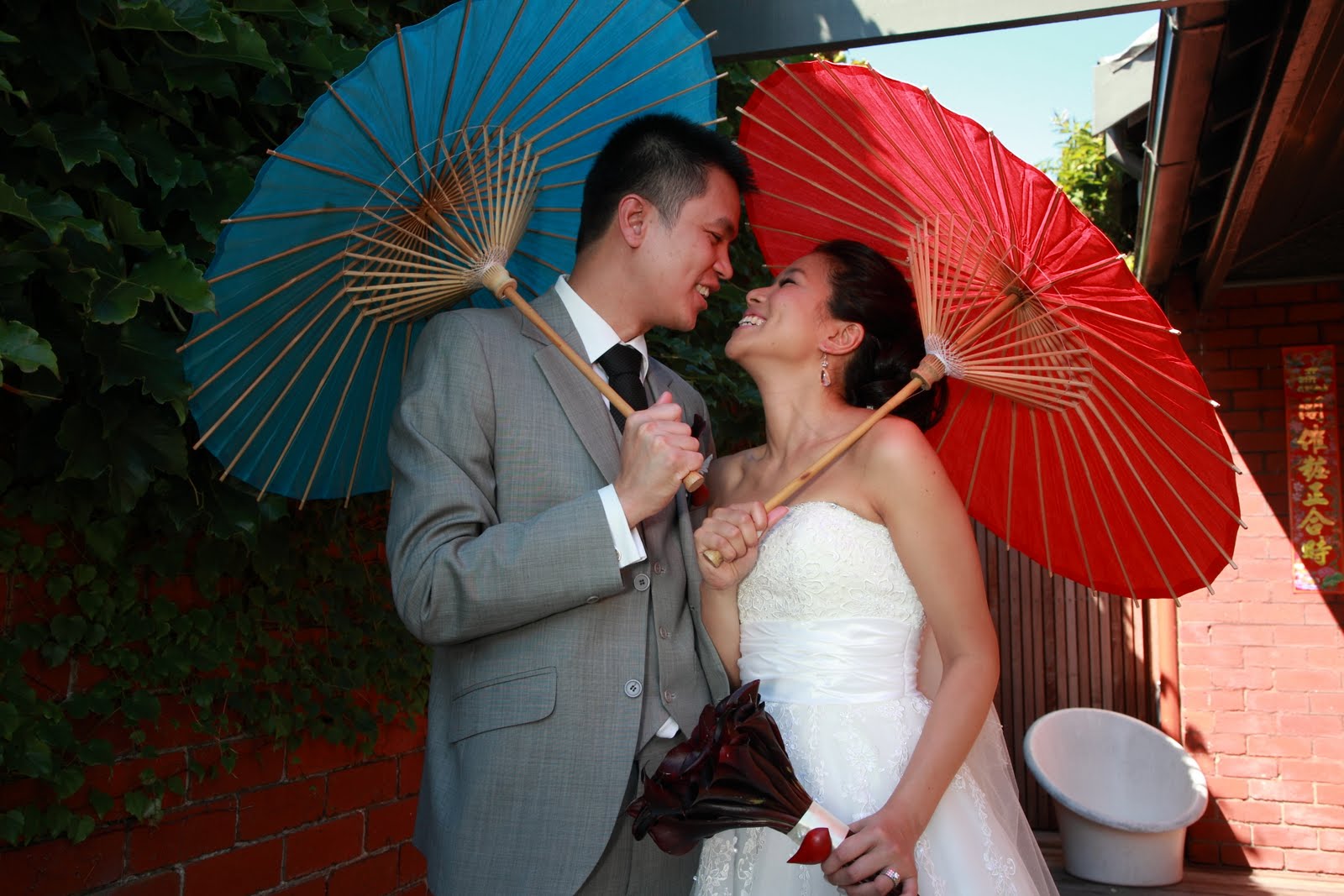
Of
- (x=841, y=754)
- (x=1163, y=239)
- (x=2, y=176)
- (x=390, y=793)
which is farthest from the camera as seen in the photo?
(x=1163, y=239)

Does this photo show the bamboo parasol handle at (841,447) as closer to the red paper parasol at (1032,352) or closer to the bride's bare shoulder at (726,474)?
the red paper parasol at (1032,352)

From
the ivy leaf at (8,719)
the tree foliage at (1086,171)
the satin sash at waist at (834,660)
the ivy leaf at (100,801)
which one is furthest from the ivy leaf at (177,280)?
the tree foliage at (1086,171)

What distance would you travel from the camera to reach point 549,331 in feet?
6.64

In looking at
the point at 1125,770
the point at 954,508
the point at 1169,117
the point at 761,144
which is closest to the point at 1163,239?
the point at 1169,117

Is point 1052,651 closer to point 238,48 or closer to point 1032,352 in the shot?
point 1032,352

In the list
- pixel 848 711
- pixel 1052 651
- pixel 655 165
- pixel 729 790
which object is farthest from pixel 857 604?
pixel 1052 651

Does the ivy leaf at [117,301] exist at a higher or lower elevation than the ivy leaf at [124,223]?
lower

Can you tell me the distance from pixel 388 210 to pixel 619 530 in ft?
2.35

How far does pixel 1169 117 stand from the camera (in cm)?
436

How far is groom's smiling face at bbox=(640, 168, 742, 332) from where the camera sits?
2340 millimetres

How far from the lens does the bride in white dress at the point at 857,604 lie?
2088mm

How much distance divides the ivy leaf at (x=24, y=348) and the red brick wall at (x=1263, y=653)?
6391mm

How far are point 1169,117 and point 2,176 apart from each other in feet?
13.0

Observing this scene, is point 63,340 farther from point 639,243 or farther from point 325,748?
point 325,748
